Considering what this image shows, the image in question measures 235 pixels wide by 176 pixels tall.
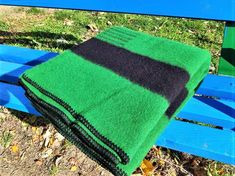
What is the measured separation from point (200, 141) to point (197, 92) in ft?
1.26

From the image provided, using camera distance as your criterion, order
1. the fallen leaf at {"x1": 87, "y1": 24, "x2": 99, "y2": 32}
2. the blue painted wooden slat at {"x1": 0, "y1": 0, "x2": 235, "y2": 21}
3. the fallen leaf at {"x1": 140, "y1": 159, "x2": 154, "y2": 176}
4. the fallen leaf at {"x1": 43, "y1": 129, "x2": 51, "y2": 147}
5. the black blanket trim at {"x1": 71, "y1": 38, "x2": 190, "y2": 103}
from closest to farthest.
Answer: the black blanket trim at {"x1": 71, "y1": 38, "x2": 190, "y2": 103}, the blue painted wooden slat at {"x1": 0, "y1": 0, "x2": 235, "y2": 21}, the fallen leaf at {"x1": 140, "y1": 159, "x2": 154, "y2": 176}, the fallen leaf at {"x1": 43, "y1": 129, "x2": 51, "y2": 147}, the fallen leaf at {"x1": 87, "y1": 24, "x2": 99, "y2": 32}

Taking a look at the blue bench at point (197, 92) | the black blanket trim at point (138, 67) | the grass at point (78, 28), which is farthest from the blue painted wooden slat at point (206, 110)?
the grass at point (78, 28)

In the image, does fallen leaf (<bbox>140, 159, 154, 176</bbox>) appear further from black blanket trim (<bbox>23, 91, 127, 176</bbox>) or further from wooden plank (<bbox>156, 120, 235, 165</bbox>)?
black blanket trim (<bbox>23, 91, 127, 176</bbox>)

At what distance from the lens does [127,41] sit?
1.90 m

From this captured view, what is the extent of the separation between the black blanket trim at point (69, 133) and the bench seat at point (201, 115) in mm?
245

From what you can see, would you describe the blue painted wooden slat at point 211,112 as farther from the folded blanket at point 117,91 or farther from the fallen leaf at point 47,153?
the fallen leaf at point 47,153

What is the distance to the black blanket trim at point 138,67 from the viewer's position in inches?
59.6

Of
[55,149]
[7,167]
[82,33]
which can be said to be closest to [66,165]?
[55,149]

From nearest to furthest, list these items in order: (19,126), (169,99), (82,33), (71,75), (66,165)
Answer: (169,99) < (71,75) < (66,165) < (19,126) < (82,33)

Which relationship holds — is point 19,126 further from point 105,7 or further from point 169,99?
point 169,99

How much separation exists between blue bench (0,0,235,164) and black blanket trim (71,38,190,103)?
23 cm

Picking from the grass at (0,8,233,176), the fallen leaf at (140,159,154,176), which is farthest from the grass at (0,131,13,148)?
the grass at (0,8,233,176)

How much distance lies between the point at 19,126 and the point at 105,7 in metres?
1.05

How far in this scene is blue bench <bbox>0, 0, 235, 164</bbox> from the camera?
1.61 metres
